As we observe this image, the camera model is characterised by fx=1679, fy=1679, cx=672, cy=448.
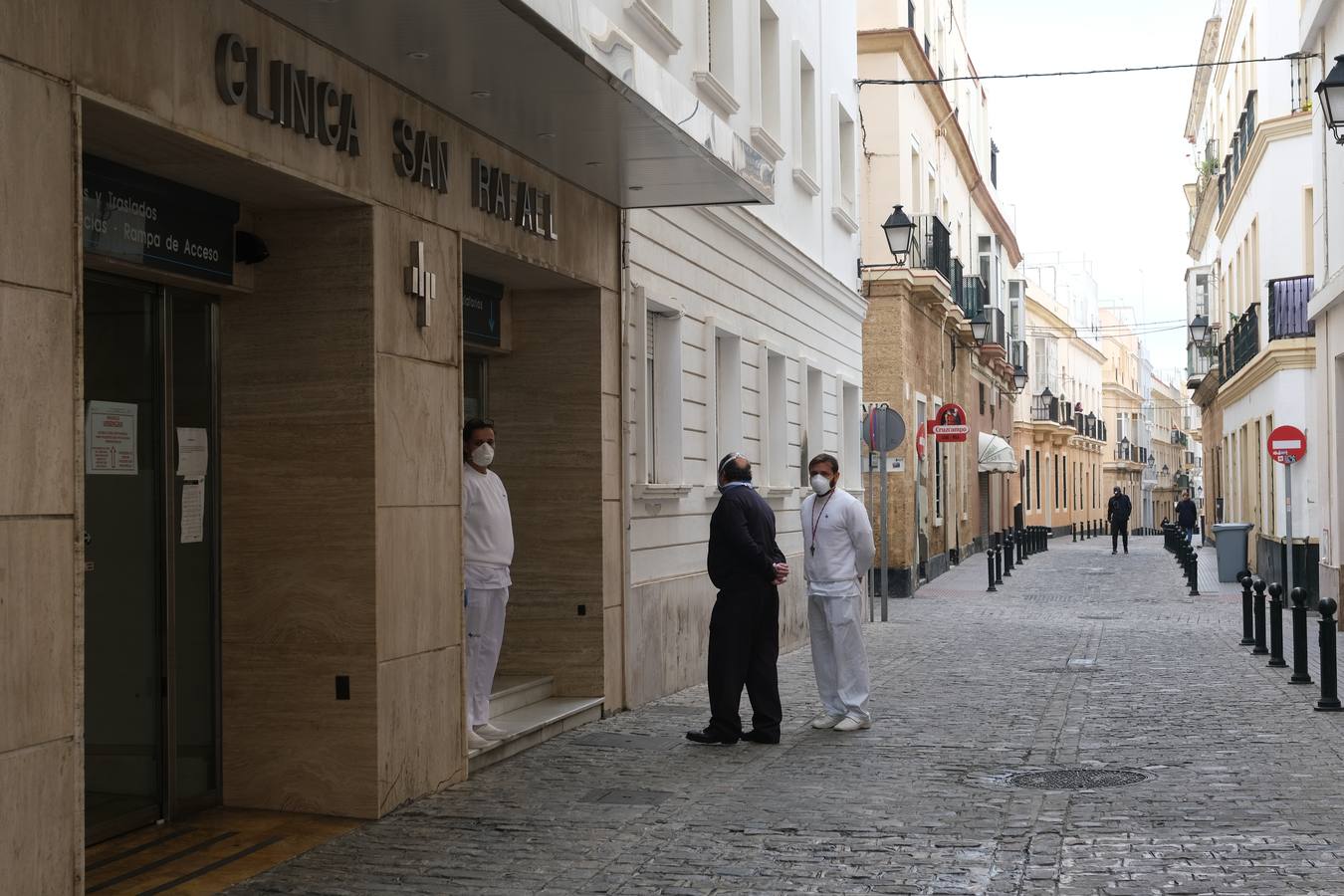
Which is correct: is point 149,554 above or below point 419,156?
below

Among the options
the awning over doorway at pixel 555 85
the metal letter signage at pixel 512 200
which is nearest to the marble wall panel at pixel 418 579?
the metal letter signage at pixel 512 200

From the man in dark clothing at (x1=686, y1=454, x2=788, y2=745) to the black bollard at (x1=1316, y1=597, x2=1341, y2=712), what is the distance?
4.24m

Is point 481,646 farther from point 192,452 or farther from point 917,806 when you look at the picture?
point 917,806

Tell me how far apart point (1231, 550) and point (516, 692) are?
2298 cm

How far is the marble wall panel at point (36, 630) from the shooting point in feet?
18.3

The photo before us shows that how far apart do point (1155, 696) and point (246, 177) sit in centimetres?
863

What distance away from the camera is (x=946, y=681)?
14.5 metres

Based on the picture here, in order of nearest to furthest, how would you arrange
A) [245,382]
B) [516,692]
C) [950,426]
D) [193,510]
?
[193,510]
[245,382]
[516,692]
[950,426]

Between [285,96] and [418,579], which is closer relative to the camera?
[285,96]

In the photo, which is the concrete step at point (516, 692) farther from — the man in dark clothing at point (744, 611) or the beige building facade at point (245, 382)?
the beige building facade at point (245, 382)

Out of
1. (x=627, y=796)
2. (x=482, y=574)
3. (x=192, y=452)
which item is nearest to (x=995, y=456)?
(x=482, y=574)

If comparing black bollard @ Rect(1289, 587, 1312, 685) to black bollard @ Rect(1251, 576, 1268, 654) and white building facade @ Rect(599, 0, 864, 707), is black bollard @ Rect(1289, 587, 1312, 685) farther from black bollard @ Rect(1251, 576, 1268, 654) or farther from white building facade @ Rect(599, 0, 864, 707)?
white building facade @ Rect(599, 0, 864, 707)

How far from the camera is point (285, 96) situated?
7.54 meters

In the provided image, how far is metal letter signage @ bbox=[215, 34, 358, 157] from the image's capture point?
7.05 metres
